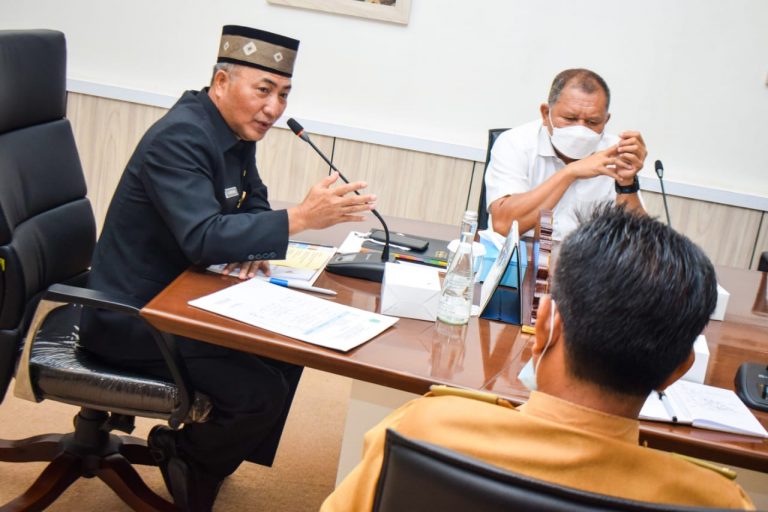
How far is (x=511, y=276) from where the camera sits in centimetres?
196

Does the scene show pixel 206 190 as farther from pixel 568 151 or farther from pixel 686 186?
pixel 686 186

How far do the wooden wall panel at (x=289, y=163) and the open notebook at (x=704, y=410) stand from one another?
2.55m

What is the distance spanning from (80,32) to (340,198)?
268 cm

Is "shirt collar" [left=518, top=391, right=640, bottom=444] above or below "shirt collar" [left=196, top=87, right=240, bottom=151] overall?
below

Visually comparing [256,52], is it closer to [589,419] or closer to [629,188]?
[629,188]

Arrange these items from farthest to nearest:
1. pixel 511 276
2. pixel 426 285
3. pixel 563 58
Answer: pixel 563 58, pixel 511 276, pixel 426 285

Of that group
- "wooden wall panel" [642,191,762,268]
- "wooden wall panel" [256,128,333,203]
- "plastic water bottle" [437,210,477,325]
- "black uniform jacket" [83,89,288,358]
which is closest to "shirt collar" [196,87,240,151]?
"black uniform jacket" [83,89,288,358]

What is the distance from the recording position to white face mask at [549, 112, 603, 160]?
98.8 inches

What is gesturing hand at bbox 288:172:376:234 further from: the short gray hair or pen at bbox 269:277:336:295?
the short gray hair

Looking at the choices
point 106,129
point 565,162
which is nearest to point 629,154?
point 565,162

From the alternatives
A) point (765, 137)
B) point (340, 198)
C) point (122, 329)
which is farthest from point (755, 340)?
point (765, 137)

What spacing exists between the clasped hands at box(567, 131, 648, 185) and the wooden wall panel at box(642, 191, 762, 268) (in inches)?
53.9

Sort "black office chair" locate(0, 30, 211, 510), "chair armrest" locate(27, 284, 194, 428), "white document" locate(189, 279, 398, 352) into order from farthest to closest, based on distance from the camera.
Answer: "black office chair" locate(0, 30, 211, 510), "chair armrest" locate(27, 284, 194, 428), "white document" locate(189, 279, 398, 352)

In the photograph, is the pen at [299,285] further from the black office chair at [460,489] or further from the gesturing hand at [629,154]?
the gesturing hand at [629,154]
